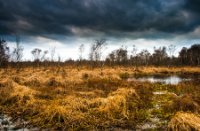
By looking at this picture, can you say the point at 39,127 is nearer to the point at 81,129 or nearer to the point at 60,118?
the point at 60,118

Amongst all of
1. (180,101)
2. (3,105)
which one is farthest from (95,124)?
(3,105)

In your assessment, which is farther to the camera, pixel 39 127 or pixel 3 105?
pixel 3 105

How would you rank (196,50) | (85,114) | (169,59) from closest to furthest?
(85,114) → (196,50) → (169,59)

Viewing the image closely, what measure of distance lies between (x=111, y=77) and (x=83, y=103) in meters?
14.4

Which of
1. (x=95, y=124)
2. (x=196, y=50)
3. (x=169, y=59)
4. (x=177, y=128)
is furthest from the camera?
(x=169, y=59)

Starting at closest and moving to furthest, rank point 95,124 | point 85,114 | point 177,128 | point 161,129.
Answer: point 177,128
point 161,129
point 95,124
point 85,114

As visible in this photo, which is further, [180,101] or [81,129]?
[180,101]

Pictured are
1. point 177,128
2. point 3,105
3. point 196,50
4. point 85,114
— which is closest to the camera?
point 177,128

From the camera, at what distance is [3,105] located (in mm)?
A: 10516

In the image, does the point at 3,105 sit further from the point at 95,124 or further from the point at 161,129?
the point at 161,129

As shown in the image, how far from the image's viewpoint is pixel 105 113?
8594 mm

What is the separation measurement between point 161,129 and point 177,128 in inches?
24.0

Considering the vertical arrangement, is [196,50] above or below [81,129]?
above

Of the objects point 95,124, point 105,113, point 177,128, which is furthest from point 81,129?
point 177,128
